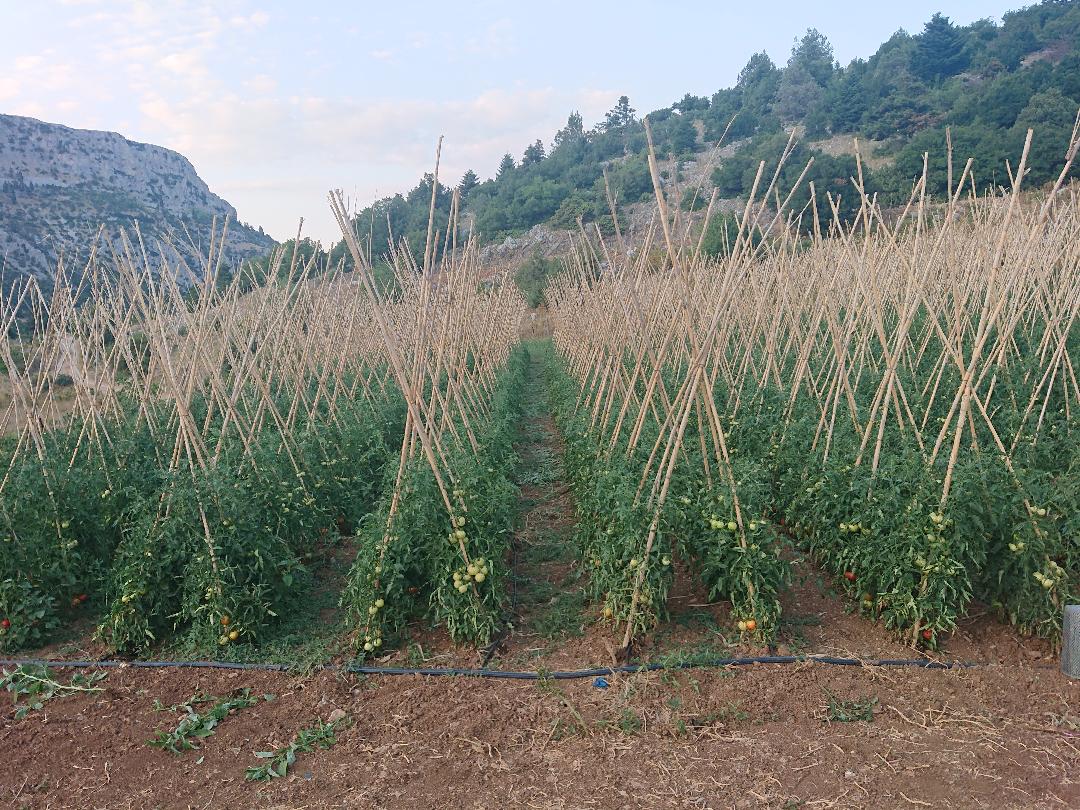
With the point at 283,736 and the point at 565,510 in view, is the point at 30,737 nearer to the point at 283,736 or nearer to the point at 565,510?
the point at 283,736

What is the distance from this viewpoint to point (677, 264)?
3.67 m

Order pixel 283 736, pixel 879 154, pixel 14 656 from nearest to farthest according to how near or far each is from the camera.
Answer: pixel 283 736 < pixel 14 656 < pixel 879 154

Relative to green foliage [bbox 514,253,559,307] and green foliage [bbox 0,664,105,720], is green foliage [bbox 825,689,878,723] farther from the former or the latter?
green foliage [bbox 514,253,559,307]

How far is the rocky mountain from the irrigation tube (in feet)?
77.0

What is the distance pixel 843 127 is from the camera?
42.4 metres

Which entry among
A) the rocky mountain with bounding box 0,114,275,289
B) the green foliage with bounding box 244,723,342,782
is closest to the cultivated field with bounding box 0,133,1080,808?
the green foliage with bounding box 244,723,342,782

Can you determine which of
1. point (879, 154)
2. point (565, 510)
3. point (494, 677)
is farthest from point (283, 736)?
point (879, 154)

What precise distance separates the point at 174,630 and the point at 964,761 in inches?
149

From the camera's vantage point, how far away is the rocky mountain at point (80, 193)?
34.7 meters

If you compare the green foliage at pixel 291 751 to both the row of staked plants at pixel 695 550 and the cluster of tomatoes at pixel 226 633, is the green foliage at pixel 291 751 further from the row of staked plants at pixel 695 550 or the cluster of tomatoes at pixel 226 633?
the row of staked plants at pixel 695 550

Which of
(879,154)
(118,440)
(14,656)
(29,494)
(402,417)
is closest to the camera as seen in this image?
(14,656)

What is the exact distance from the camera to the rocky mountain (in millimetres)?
34719

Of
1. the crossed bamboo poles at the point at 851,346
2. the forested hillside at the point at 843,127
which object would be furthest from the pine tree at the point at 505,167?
the crossed bamboo poles at the point at 851,346

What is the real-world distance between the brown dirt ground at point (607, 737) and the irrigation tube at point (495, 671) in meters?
0.04
